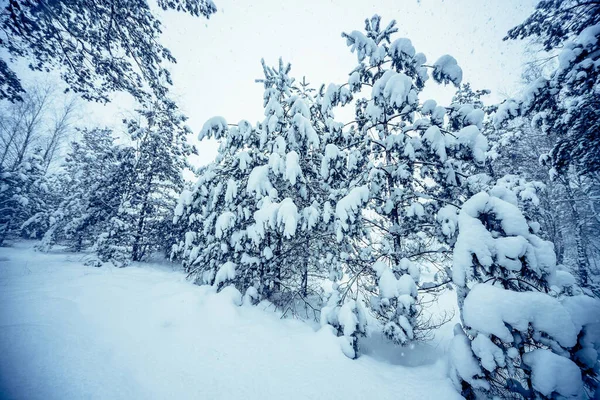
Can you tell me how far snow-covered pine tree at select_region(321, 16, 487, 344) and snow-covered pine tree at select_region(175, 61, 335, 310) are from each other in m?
0.92

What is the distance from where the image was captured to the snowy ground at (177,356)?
2.42m

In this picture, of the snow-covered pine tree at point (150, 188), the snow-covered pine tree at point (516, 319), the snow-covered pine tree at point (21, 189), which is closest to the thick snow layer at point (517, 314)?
the snow-covered pine tree at point (516, 319)

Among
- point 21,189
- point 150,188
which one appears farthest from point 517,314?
point 21,189

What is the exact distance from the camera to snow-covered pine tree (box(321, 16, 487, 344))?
382cm

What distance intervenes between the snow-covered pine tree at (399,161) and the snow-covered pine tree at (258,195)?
3.01 feet

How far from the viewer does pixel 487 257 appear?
8.14 ft

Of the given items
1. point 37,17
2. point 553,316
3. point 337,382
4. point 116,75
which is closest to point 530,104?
point 553,316

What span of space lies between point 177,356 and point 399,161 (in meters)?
5.25

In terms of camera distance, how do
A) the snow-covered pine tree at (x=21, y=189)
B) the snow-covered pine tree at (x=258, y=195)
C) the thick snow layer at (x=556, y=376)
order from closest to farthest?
1. the thick snow layer at (x=556, y=376)
2. the snow-covered pine tree at (x=258, y=195)
3. the snow-covered pine tree at (x=21, y=189)

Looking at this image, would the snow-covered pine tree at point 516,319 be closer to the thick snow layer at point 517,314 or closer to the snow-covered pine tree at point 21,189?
the thick snow layer at point 517,314

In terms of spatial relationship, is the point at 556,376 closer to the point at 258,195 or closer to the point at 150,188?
the point at 258,195

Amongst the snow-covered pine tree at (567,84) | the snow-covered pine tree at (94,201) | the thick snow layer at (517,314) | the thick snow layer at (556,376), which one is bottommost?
the thick snow layer at (556,376)

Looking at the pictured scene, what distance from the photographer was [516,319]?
82.3 inches

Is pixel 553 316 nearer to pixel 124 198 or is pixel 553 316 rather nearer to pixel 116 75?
pixel 116 75
